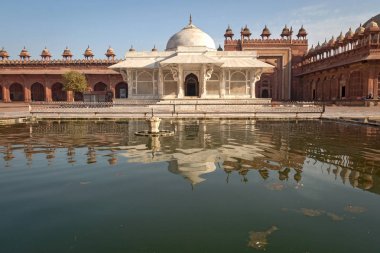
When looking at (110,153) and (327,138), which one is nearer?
(110,153)

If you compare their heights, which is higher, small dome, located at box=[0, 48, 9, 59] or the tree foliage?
small dome, located at box=[0, 48, 9, 59]

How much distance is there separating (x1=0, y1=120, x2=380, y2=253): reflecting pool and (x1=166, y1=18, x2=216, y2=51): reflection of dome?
2458 centimetres

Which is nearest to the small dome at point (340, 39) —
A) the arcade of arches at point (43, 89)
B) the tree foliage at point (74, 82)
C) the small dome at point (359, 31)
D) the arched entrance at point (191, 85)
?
the small dome at point (359, 31)

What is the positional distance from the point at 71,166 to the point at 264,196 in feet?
11.8

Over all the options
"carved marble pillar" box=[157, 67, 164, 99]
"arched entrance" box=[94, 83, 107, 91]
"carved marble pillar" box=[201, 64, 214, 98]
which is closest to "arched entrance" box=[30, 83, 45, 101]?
"arched entrance" box=[94, 83, 107, 91]

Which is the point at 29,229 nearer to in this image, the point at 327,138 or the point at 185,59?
the point at 327,138

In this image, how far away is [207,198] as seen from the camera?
3971mm

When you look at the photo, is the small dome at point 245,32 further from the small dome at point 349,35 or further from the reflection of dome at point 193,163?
the reflection of dome at point 193,163

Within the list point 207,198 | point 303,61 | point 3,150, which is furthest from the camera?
point 303,61

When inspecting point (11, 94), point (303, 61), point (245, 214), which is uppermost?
point (303, 61)

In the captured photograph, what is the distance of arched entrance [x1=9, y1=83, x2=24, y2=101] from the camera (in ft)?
128

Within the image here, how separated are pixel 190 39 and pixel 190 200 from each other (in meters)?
28.3

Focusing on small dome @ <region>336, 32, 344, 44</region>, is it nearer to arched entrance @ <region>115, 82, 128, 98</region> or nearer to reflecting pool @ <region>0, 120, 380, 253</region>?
arched entrance @ <region>115, 82, 128, 98</region>

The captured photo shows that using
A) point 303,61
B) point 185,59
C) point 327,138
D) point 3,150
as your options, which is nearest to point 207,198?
point 3,150
